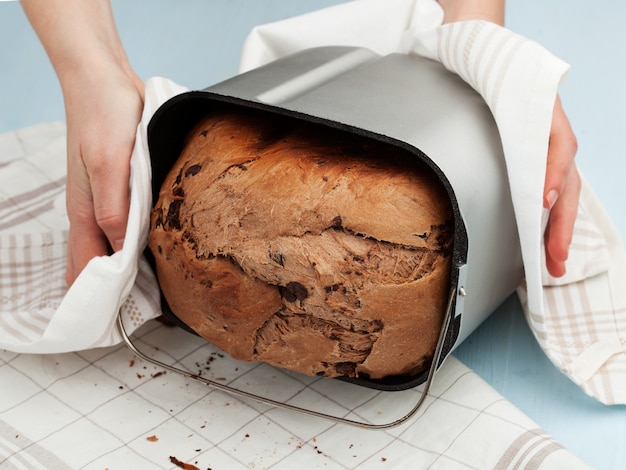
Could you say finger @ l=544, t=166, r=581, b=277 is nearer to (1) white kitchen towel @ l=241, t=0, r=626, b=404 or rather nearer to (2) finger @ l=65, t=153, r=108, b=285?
(1) white kitchen towel @ l=241, t=0, r=626, b=404

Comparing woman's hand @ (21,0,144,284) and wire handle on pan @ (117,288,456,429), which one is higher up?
woman's hand @ (21,0,144,284)

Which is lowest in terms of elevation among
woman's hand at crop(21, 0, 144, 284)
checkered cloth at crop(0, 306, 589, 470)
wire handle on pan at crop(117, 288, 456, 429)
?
checkered cloth at crop(0, 306, 589, 470)

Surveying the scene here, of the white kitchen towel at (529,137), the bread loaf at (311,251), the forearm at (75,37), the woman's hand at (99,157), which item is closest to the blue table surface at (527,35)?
the white kitchen towel at (529,137)

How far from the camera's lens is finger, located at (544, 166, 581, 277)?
4.24 ft

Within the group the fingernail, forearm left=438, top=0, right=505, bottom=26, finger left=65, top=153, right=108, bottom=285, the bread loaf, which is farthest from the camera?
forearm left=438, top=0, right=505, bottom=26

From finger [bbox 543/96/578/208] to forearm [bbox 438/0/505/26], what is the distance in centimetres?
32

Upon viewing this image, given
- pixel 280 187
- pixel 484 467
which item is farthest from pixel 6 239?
pixel 484 467

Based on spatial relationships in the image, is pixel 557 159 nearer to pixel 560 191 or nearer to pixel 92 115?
pixel 560 191

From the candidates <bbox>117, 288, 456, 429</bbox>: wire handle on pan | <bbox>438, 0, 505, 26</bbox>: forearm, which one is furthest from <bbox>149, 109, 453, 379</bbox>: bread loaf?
<bbox>438, 0, 505, 26</bbox>: forearm

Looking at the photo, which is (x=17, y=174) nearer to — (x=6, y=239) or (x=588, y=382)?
(x=6, y=239)

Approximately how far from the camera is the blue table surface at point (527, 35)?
1293 mm

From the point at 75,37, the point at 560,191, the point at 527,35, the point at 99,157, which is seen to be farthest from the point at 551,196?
the point at 527,35

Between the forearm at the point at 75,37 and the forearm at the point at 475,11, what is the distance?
23.3 inches

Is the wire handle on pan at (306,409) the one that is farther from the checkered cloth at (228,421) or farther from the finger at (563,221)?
the finger at (563,221)
